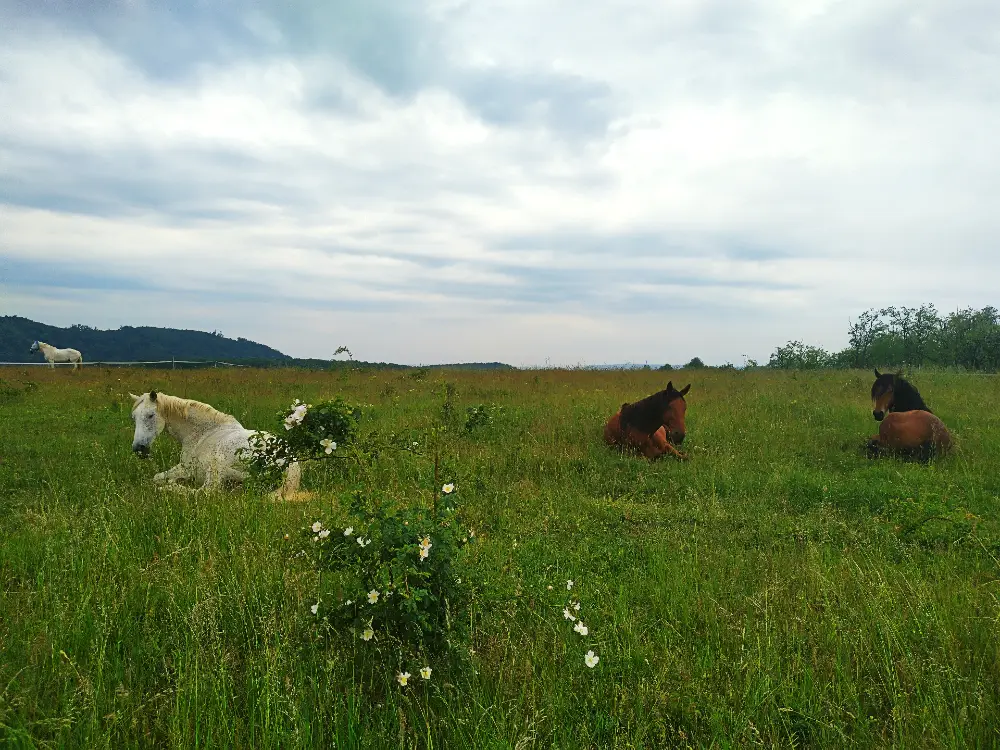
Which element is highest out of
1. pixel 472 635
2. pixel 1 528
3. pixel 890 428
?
pixel 890 428

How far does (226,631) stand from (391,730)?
133 centimetres

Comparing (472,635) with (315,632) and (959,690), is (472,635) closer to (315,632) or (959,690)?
(315,632)

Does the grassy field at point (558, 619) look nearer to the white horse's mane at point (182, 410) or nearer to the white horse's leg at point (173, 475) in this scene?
the white horse's leg at point (173, 475)

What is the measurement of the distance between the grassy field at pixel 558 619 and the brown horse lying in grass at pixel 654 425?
68.6 inches

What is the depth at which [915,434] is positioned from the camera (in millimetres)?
9047

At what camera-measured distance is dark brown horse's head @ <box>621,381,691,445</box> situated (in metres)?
9.49

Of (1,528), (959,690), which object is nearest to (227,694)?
(959,690)

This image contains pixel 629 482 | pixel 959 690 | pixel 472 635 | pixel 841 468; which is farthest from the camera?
pixel 841 468

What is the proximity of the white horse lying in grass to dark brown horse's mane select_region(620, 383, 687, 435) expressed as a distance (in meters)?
5.58

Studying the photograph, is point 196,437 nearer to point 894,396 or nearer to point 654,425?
point 654,425

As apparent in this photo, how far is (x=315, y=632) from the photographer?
3037 mm

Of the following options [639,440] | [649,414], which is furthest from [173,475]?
[649,414]

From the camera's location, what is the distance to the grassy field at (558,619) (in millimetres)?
2469

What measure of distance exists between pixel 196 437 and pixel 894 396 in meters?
12.5
